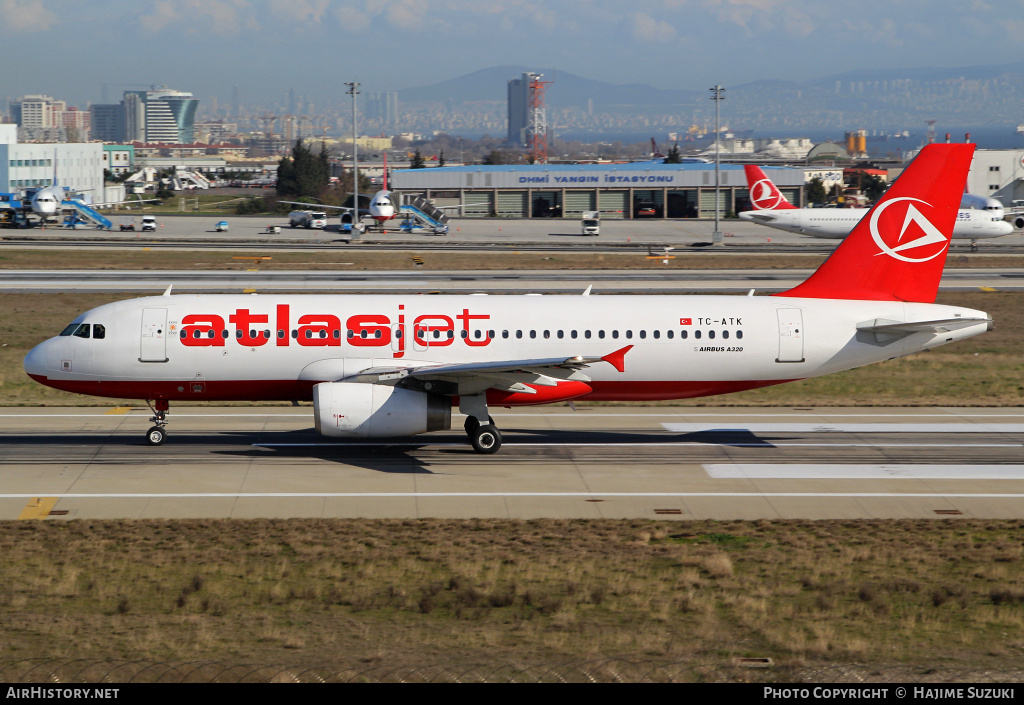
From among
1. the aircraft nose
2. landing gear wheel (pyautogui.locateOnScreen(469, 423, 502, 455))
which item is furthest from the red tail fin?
the aircraft nose

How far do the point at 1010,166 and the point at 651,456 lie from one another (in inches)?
5696

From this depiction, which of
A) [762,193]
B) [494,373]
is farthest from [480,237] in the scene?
[494,373]

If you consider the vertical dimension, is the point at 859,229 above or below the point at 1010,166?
below

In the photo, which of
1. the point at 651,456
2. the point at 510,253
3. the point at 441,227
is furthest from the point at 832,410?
the point at 441,227

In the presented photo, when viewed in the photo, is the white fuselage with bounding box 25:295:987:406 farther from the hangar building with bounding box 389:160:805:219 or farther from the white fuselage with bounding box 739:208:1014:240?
the hangar building with bounding box 389:160:805:219

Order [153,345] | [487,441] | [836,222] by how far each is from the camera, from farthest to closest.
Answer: [836,222]
[487,441]
[153,345]

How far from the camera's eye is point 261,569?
19.2 m

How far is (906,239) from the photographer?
31172 millimetres

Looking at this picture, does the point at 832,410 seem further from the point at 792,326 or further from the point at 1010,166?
the point at 1010,166

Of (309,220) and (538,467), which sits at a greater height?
(309,220)

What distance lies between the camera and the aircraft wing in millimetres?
27047

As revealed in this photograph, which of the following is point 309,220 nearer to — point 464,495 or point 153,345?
point 153,345

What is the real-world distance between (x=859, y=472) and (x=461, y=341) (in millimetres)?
11553

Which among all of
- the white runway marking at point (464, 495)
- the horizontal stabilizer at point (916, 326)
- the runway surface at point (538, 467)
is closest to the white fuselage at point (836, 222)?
the runway surface at point (538, 467)
